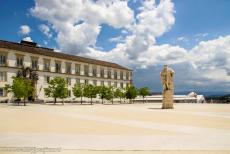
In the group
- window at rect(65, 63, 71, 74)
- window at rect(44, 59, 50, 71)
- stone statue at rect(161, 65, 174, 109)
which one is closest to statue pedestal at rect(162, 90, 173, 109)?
stone statue at rect(161, 65, 174, 109)

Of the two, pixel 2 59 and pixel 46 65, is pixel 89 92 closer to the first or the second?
pixel 46 65

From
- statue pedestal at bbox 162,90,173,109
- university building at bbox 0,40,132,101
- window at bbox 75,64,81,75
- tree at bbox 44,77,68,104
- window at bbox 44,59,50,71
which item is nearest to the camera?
statue pedestal at bbox 162,90,173,109

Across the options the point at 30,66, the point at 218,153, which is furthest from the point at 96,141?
the point at 30,66

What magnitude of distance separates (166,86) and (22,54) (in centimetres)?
3556

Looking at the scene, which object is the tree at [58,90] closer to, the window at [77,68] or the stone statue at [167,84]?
the window at [77,68]

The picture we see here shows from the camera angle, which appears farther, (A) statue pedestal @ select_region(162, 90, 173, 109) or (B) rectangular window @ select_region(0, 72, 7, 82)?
(B) rectangular window @ select_region(0, 72, 7, 82)

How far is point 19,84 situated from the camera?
154 ft

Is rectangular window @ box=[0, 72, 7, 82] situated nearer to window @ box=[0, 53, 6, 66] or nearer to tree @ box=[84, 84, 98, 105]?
window @ box=[0, 53, 6, 66]

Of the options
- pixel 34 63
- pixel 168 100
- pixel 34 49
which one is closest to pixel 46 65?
pixel 34 63

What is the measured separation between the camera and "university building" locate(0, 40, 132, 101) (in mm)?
57594

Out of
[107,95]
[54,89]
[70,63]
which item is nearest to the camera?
[54,89]

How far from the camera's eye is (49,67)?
219ft

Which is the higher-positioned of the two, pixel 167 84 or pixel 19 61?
pixel 19 61

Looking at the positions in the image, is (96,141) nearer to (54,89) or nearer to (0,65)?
(54,89)
